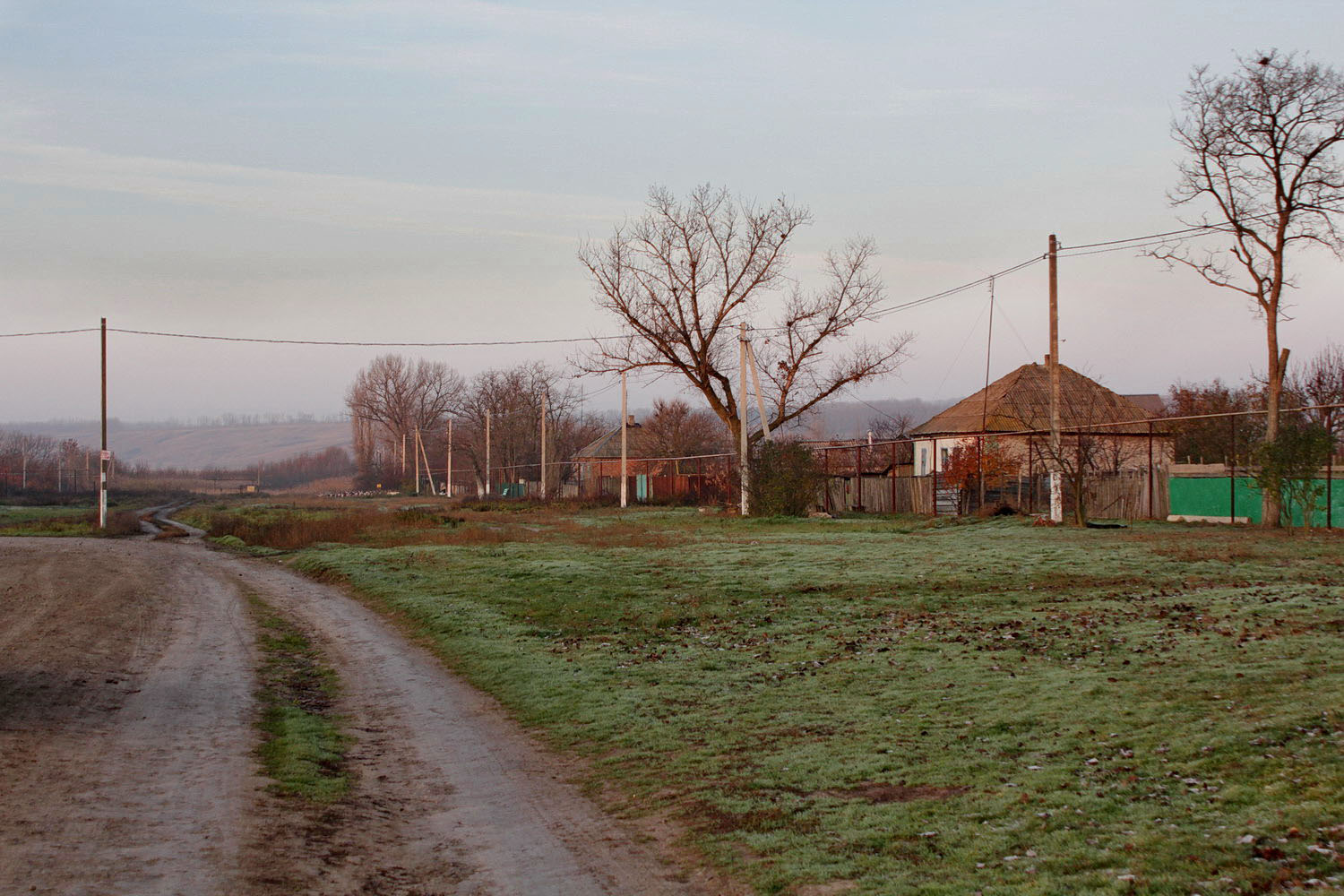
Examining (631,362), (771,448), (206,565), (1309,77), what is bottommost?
(206,565)

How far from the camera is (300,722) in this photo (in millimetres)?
8484

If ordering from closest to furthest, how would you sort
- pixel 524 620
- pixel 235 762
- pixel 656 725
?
pixel 235 762
pixel 656 725
pixel 524 620

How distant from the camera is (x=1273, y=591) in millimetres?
12352

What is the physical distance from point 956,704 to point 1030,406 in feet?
146

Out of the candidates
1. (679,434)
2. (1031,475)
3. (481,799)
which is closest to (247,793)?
(481,799)

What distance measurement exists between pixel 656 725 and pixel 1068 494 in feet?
82.7

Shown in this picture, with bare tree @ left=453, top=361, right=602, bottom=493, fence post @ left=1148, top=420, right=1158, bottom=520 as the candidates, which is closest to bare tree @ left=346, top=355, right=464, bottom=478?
bare tree @ left=453, top=361, right=602, bottom=493

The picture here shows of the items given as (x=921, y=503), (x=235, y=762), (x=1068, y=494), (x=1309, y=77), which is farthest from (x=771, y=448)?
(x=235, y=762)

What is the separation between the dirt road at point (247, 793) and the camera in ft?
16.5

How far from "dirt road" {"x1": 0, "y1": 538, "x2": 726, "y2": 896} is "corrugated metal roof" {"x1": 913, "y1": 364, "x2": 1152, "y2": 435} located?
41.0 meters

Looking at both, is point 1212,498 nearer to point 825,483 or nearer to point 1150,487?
point 1150,487

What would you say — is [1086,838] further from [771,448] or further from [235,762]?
[771,448]

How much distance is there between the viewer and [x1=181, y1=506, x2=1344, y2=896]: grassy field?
4.98m

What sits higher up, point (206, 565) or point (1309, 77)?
point (1309, 77)
